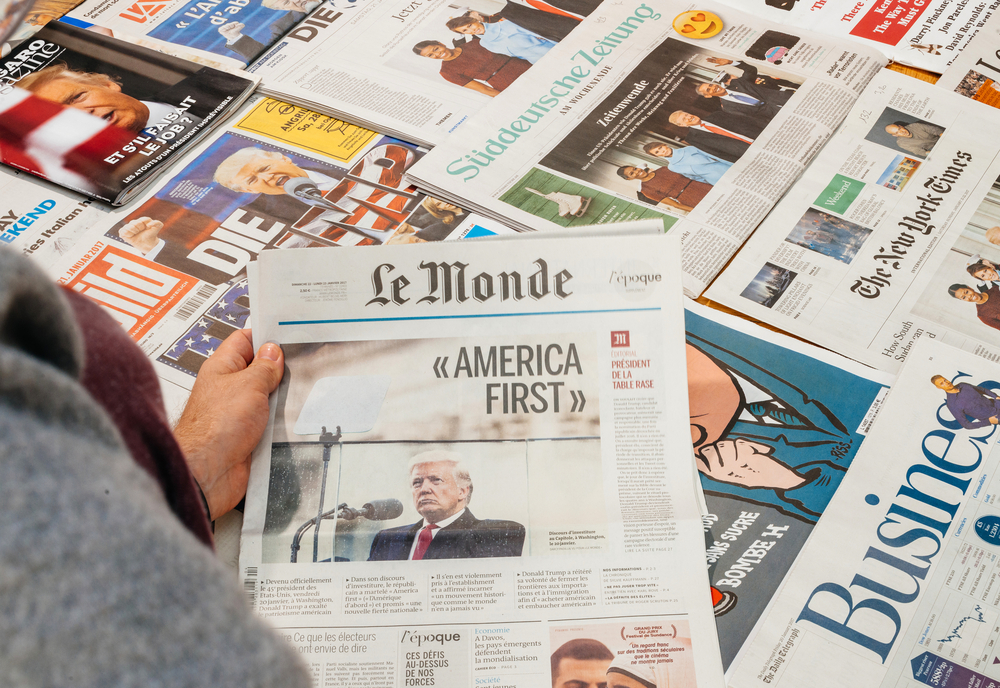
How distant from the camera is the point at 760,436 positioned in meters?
0.56

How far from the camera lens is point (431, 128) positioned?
0.76m

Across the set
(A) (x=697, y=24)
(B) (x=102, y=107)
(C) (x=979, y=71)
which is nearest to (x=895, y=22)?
(C) (x=979, y=71)

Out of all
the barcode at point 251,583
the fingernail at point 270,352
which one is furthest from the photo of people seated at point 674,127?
the barcode at point 251,583

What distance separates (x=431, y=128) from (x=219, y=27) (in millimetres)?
318

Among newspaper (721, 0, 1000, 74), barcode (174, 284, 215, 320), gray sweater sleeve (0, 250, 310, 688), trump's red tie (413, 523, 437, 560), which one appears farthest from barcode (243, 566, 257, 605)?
newspaper (721, 0, 1000, 74)

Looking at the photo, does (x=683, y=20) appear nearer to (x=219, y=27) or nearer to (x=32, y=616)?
(x=219, y=27)

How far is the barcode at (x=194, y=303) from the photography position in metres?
0.63

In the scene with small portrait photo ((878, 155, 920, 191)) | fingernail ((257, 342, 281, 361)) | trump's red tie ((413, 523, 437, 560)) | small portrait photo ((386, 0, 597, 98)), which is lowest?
trump's red tie ((413, 523, 437, 560))

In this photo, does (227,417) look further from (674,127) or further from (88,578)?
(674,127)

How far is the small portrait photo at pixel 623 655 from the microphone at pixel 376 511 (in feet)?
0.44

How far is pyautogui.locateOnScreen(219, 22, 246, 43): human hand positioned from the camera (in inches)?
33.5

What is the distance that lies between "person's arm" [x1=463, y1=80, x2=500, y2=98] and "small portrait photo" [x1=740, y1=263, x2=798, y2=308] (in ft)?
1.13

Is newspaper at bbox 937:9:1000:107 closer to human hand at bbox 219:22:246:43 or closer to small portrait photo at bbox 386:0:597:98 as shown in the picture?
small portrait photo at bbox 386:0:597:98

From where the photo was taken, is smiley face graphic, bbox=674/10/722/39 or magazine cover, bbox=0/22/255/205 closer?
magazine cover, bbox=0/22/255/205
